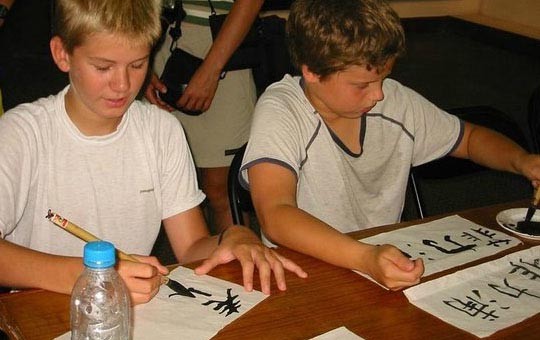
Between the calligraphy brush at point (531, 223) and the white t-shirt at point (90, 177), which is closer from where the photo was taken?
the white t-shirt at point (90, 177)

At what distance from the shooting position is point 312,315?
1244 mm

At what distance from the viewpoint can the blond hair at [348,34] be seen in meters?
1.68

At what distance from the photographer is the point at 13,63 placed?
19.5 ft

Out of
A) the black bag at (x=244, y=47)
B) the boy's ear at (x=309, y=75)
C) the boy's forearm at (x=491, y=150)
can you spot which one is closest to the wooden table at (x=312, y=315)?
the boy's ear at (x=309, y=75)

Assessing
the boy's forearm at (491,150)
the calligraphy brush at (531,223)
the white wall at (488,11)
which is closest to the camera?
the calligraphy brush at (531,223)

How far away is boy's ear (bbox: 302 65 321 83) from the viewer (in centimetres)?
177

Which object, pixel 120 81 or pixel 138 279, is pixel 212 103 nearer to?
pixel 120 81

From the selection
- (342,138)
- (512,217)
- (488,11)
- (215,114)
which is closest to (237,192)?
(342,138)

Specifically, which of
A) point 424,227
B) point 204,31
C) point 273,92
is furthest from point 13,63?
point 424,227

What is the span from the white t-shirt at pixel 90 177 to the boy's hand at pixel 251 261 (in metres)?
0.29

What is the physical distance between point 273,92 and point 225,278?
2.06ft

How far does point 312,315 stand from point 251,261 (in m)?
0.19

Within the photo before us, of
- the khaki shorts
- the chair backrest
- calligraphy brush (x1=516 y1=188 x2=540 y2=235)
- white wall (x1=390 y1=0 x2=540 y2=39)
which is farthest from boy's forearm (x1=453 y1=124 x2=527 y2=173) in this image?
white wall (x1=390 y1=0 x2=540 y2=39)

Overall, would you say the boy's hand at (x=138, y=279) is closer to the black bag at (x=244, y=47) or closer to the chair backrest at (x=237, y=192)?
the chair backrest at (x=237, y=192)
